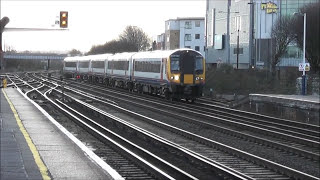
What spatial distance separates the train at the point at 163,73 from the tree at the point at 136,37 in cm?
5172

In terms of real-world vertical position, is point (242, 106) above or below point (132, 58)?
below

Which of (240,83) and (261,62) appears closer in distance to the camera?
(240,83)

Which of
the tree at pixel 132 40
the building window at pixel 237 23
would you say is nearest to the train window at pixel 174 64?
the building window at pixel 237 23

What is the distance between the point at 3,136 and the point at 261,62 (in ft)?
160

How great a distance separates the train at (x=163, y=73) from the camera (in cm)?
2830

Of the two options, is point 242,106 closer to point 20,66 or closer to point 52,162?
point 52,162

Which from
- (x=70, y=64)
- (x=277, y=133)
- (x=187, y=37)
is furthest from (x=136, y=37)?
(x=277, y=133)

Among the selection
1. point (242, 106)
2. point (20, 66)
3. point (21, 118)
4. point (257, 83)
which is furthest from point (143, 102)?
point (20, 66)

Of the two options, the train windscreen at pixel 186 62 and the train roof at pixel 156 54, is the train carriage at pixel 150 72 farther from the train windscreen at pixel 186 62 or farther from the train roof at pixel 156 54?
the train windscreen at pixel 186 62

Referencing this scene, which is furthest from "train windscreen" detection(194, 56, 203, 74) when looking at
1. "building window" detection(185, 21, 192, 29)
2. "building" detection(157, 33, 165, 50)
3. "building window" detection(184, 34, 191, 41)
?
"building" detection(157, 33, 165, 50)

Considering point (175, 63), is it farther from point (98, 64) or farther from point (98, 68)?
point (98, 68)

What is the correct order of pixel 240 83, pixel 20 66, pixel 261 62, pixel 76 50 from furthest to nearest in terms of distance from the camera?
pixel 76 50 → pixel 20 66 → pixel 261 62 → pixel 240 83

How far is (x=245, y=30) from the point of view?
6247 centimetres

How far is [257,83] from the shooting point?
130 feet
